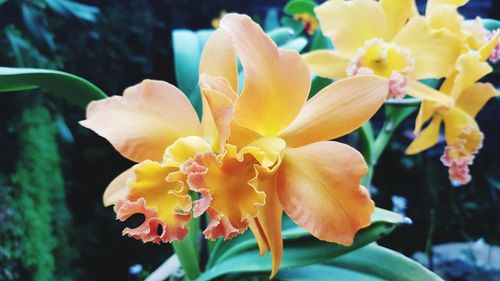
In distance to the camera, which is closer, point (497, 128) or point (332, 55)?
point (332, 55)

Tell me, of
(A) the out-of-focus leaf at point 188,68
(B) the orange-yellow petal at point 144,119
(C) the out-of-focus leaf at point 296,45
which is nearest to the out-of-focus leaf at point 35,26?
(A) the out-of-focus leaf at point 188,68

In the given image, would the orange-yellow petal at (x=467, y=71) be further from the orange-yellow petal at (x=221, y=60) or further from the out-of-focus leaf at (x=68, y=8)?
the out-of-focus leaf at (x=68, y=8)

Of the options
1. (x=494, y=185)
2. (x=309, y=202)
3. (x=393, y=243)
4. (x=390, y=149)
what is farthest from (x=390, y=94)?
(x=494, y=185)

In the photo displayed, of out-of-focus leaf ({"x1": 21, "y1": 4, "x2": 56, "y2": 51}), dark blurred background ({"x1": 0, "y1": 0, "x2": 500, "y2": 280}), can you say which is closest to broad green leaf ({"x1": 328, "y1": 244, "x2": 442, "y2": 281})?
dark blurred background ({"x1": 0, "y1": 0, "x2": 500, "y2": 280})

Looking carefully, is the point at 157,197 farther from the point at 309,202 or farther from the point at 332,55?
the point at 332,55

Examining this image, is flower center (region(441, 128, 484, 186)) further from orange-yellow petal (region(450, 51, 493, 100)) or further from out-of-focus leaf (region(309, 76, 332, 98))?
out-of-focus leaf (region(309, 76, 332, 98))

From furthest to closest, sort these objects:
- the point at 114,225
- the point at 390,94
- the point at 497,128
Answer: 1. the point at 497,128
2. the point at 114,225
3. the point at 390,94

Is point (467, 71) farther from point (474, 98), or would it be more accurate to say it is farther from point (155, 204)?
point (155, 204)
